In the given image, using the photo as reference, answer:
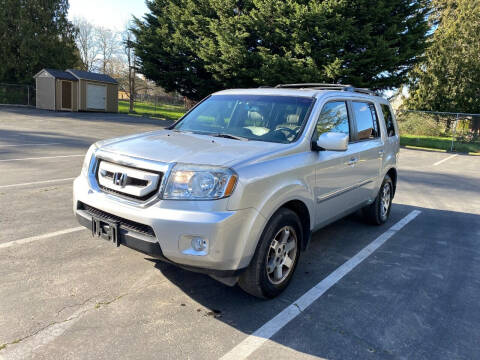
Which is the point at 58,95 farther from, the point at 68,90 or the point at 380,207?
the point at 380,207

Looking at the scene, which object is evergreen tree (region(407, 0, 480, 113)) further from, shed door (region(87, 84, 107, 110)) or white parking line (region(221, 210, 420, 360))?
white parking line (region(221, 210, 420, 360))

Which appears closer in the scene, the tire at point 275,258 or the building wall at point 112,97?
the tire at point 275,258

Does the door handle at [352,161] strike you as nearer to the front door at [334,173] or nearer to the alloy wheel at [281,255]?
the front door at [334,173]

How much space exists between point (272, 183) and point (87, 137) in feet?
45.3

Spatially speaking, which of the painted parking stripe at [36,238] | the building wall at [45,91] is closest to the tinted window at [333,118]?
the painted parking stripe at [36,238]

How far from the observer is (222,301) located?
11.2ft

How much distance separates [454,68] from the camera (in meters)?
32.6

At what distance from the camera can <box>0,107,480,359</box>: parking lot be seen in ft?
9.16

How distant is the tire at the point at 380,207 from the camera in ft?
19.1

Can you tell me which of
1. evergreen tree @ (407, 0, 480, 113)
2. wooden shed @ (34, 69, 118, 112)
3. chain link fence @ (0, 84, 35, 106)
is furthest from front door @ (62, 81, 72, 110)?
evergreen tree @ (407, 0, 480, 113)

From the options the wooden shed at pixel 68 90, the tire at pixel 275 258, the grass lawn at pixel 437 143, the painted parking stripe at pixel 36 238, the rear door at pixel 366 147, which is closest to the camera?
the tire at pixel 275 258

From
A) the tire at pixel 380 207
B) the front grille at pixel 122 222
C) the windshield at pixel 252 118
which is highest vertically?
the windshield at pixel 252 118

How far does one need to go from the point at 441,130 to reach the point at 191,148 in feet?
80.3

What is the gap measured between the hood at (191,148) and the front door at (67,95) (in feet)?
99.0
